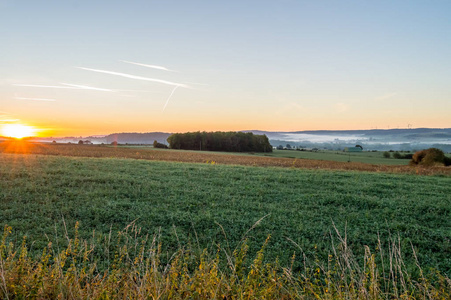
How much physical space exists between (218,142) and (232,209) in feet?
238

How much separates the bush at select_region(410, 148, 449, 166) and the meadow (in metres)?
28.0

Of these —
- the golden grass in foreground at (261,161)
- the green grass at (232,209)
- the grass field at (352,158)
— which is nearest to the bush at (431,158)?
the grass field at (352,158)

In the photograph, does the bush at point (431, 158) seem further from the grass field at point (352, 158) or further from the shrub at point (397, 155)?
the shrub at point (397, 155)

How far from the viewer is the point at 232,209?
419 inches

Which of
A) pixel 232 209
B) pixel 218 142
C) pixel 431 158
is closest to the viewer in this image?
pixel 232 209

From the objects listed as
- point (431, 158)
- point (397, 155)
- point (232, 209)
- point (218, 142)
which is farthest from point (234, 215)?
point (218, 142)

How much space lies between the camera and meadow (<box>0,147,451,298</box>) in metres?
7.43

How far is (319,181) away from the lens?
52.8 ft

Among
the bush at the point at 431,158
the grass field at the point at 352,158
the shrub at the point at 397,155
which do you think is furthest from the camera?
the shrub at the point at 397,155

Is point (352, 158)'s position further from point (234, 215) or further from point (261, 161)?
point (234, 215)

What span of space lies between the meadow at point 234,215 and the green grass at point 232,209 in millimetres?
38

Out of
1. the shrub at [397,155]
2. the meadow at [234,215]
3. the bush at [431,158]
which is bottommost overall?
the shrub at [397,155]

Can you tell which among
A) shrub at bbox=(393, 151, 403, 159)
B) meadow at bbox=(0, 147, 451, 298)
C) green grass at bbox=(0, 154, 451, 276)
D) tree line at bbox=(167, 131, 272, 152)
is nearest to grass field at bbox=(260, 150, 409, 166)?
shrub at bbox=(393, 151, 403, 159)

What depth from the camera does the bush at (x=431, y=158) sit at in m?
39.5
